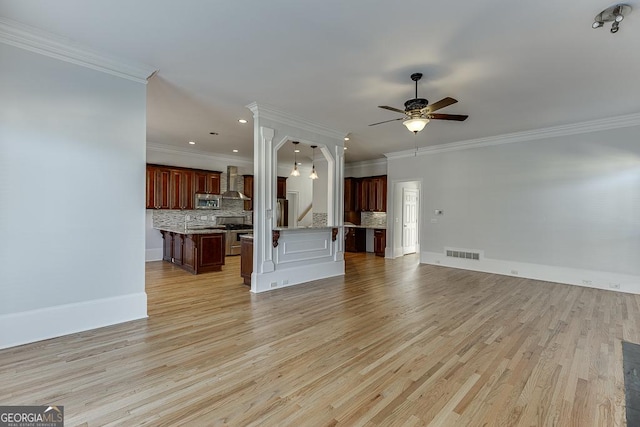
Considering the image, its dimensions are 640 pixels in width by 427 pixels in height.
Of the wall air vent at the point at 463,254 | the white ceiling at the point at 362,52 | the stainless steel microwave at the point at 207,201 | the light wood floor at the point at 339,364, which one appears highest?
the white ceiling at the point at 362,52

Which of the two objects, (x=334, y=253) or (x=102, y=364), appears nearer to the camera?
(x=102, y=364)

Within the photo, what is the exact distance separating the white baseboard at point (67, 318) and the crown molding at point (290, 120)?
304 cm

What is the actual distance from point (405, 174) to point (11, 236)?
7484 mm

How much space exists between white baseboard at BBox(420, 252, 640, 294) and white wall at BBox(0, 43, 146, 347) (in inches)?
252

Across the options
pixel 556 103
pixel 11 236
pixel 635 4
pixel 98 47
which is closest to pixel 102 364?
pixel 11 236

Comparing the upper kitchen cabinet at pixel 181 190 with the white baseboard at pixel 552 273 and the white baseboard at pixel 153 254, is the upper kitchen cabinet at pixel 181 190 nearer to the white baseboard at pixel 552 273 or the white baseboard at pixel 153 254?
the white baseboard at pixel 153 254

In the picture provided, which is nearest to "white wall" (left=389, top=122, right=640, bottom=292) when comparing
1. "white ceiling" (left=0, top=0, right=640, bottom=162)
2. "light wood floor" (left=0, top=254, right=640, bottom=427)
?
"white ceiling" (left=0, top=0, right=640, bottom=162)

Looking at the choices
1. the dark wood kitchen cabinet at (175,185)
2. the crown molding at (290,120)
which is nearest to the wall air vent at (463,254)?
the crown molding at (290,120)

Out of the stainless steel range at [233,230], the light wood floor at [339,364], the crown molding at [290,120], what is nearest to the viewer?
the light wood floor at [339,364]

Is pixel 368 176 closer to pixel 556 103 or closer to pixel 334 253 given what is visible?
pixel 334 253

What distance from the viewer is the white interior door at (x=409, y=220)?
896cm

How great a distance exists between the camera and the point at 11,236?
2.76 meters

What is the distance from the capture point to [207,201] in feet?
27.7

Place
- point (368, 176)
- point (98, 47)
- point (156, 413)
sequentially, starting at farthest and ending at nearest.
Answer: point (368, 176) < point (98, 47) < point (156, 413)
